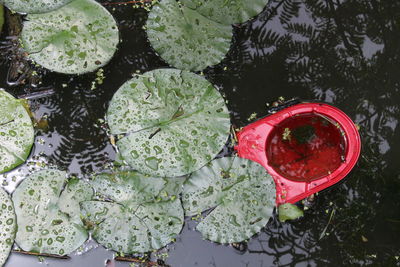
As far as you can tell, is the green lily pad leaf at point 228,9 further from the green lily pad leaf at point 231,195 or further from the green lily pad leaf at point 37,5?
the green lily pad leaf at point 231,195

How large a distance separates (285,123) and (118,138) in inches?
42.1

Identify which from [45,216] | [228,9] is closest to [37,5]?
[228,9]

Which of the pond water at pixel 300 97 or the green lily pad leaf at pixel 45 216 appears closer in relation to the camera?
the green lily pad leaf at pixel 45 216

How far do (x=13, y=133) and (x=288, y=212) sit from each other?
1.75 meters

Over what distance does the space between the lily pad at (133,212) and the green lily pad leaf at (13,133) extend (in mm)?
468

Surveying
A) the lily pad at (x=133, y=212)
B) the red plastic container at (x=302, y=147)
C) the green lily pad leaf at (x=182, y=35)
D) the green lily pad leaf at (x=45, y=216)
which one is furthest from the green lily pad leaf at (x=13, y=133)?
the red plastic container at (x=302, y=147)

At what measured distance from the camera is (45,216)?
8.04 feet

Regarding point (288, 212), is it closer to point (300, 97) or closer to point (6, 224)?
point (300, 97)

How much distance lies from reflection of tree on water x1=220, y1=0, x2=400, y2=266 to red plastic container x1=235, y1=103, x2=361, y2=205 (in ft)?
0.71

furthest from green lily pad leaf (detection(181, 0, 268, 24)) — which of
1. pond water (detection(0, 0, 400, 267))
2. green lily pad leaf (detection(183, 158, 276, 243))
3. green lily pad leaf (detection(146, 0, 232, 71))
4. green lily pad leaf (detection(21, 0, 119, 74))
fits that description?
green lily pad leaf (detection(183, 158, 276, 243))

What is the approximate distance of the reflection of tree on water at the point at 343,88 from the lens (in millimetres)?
2756

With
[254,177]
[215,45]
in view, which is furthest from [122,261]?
[215,45]

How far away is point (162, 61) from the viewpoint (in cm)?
275

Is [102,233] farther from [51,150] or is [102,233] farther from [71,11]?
[71,11]
